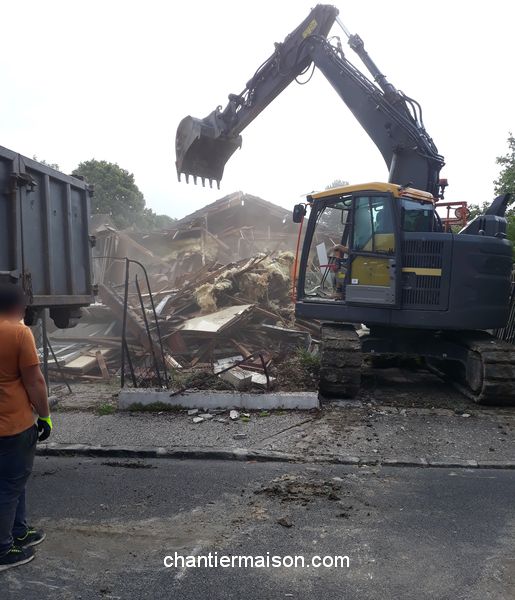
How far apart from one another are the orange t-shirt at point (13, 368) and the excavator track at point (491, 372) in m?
5.68

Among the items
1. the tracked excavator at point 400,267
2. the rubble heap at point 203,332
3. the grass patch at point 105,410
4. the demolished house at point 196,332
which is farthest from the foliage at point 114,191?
the grass patch at point 105,410

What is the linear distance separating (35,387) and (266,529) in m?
1.92

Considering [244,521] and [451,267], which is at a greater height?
[451,267]

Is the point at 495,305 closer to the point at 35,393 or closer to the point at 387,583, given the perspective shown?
the point at 387,583

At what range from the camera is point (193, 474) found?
4.80m

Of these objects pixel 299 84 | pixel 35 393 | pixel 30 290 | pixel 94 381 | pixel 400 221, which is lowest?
pixel 94 381

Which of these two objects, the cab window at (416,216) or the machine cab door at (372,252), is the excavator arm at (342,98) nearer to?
the cab window at (416,216)

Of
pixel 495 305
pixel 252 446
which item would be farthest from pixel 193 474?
pixel 495 305

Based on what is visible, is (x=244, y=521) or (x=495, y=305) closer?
(x=244, y=521)

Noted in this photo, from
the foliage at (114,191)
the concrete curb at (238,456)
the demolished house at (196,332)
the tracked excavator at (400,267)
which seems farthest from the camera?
the foliage at (114,191)

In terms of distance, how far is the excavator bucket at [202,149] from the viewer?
980 cm

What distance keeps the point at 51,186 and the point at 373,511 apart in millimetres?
4909

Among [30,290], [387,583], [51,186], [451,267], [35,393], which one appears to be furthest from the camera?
[451,267]

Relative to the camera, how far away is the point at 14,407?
3221mm
